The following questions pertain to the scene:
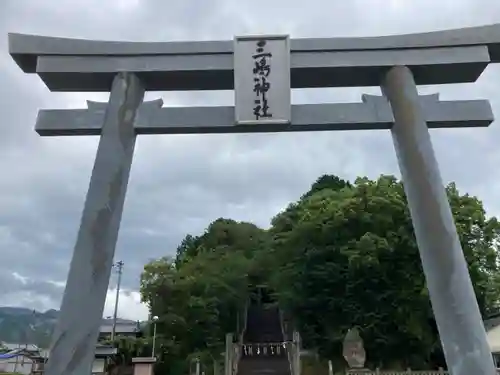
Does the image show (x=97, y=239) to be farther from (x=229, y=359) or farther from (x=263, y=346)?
(x=263, y=346)

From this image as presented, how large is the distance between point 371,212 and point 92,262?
1193 cm

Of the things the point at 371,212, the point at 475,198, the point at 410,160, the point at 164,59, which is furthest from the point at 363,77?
the point at 475,198

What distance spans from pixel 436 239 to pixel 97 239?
3467mm

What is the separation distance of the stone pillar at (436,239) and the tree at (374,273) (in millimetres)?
9135

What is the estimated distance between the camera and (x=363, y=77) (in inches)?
253

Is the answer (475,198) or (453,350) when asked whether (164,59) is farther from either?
(475,198)

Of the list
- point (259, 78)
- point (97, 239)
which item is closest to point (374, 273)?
point (259, 78)

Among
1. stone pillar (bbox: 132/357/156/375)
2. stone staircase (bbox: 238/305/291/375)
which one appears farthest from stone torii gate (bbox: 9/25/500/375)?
stone staircase (bbox: 238/305/291/375)

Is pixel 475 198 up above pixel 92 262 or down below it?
above

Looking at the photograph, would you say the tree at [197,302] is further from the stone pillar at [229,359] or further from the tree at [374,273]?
the tree at [374,273]

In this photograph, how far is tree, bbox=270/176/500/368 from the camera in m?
14.6

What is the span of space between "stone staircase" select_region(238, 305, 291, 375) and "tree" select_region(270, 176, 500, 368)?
230cm

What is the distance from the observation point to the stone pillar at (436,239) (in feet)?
16.3

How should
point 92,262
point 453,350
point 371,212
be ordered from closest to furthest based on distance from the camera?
point 453,350
point 92,262
point 371,212
